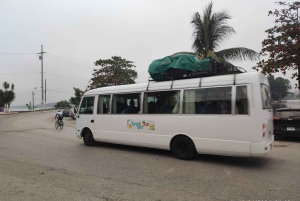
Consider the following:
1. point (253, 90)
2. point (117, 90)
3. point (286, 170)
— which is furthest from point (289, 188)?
point (117, 90)

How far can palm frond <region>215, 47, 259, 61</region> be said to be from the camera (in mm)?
13641

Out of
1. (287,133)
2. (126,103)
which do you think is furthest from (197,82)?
(287,133)

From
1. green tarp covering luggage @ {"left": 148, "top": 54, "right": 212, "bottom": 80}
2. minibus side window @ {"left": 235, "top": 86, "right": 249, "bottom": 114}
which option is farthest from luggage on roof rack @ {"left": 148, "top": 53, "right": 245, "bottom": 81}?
minibus side window @ {"left": 235, "top": 86, "right": 249, "bottom": 114}

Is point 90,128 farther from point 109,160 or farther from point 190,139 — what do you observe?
point 190,139

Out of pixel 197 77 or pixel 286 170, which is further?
pixel 197 77

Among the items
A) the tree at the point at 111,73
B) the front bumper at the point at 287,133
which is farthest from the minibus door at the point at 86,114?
the tree at the point at 111,73

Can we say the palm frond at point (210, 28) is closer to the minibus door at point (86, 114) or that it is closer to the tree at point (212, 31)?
the tree at point (212, 31)

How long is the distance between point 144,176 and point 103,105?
4.23m

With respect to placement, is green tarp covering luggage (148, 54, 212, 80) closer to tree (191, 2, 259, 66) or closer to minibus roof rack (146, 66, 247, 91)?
minibus roof rack (146, 66, 247, 91)

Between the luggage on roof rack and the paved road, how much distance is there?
8.10 ft

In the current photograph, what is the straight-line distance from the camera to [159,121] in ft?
23.6

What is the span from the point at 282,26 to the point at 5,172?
1246 centimetres

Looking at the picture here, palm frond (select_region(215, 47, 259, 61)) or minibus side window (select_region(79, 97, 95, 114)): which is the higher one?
palm frond (select_region(215, 47, 259, 61))

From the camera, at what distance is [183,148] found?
22.4 feet
